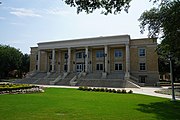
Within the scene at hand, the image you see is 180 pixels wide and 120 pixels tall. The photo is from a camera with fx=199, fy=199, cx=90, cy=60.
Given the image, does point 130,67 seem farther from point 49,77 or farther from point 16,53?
point 16,53

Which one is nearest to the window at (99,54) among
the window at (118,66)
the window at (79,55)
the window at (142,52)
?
the window at (79,55)

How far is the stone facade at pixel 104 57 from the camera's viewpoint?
43344 mm

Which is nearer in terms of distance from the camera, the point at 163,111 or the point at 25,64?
the point at 163,111

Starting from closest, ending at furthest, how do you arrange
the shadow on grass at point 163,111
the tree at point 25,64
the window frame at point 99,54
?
the shadow on grass at point 163,111 < the window frame at point 99,54 < the tree at point 25,64

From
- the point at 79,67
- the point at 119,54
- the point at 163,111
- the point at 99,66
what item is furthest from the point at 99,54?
the point at 163,111

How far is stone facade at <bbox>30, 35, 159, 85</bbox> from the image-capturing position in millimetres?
43344

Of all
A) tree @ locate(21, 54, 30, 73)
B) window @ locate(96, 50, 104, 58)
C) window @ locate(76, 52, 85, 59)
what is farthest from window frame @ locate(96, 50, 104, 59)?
tree @ locate(21, 54, 30, 73)

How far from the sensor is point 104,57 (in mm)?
47062

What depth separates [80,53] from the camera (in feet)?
169

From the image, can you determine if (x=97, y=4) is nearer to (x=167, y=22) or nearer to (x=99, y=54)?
(x=167, y=22)

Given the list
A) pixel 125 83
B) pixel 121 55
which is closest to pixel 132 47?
pixel 121 55

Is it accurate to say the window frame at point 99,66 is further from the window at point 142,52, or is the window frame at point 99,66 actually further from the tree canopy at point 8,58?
the tree canopy at point 8,58

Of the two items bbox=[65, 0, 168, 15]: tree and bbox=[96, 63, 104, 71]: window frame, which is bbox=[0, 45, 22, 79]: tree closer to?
bbox=[96, 63, 104, 71]: window frame

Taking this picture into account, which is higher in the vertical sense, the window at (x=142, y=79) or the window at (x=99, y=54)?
the window at (x=99, y=54)
